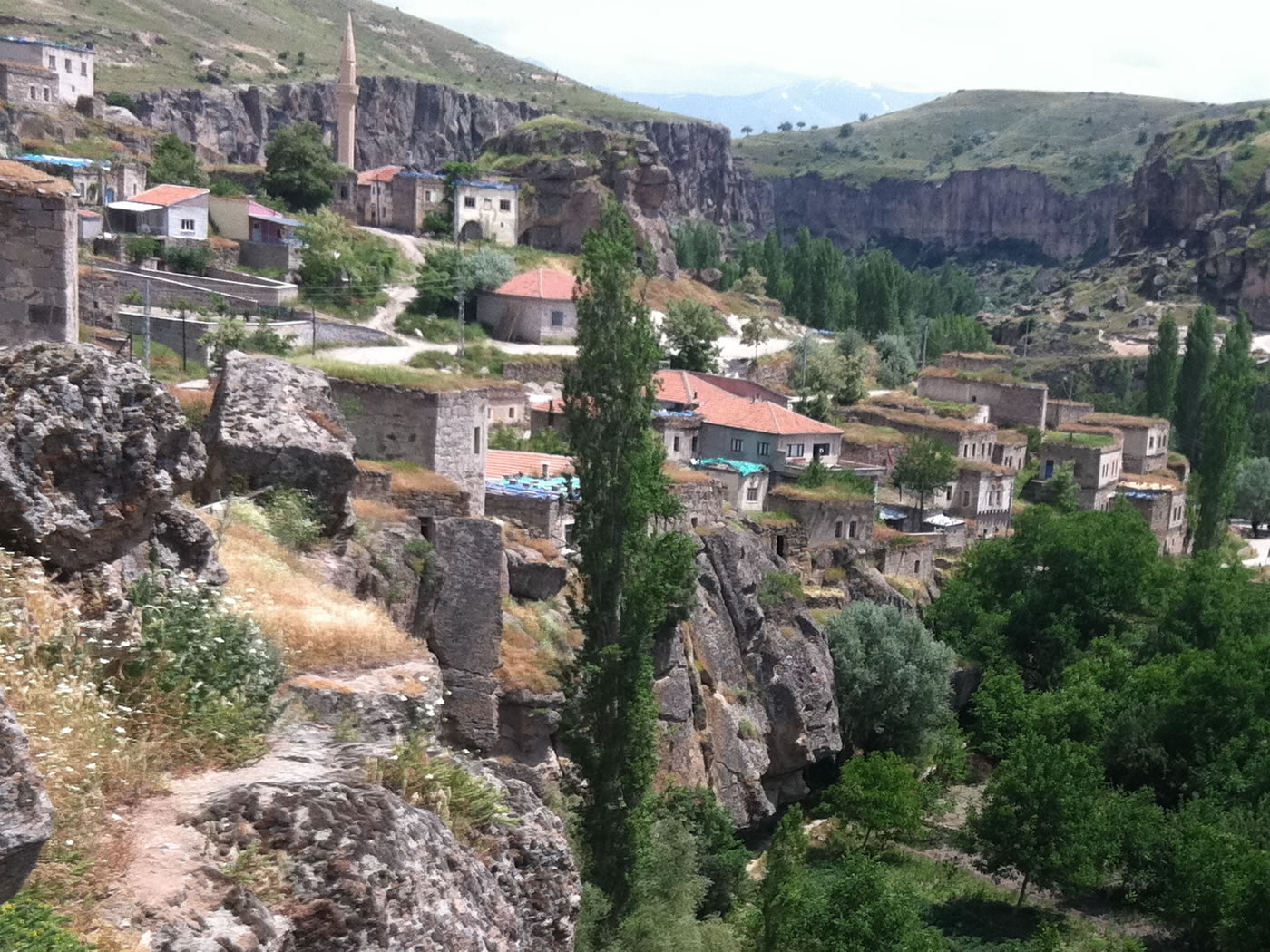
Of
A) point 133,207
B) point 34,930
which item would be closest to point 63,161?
point 133,207

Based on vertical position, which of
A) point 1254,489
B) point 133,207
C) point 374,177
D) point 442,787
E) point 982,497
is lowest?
point 1254,489

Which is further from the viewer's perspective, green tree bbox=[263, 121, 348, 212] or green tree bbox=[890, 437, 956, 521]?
green tree bbox=[263, 121, 348, 212]

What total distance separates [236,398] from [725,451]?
99.2 feet

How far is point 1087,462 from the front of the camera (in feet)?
186

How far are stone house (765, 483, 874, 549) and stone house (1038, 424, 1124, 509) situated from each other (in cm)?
1797

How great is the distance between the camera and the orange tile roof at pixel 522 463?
29.5 meters

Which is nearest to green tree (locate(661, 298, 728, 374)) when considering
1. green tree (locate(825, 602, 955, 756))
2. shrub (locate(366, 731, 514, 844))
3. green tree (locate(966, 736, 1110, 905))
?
green tree (locate(825, 602, 955, 756))

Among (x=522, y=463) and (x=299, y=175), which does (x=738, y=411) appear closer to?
(x=522, y=463)

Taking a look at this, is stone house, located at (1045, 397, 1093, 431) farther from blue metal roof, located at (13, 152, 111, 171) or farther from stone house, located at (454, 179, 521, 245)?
blue metal roof, located at (13, 152, 111, 171)

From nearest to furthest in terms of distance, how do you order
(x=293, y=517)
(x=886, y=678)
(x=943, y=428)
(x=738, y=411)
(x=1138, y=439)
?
(x=293, y=517)
(x=886, y=678)
(x=738, y=411)
(x=943, y=428)
(x=1138, y=439)

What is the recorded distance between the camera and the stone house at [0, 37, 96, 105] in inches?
2766

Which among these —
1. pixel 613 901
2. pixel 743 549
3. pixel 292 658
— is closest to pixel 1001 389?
pixel 743 549

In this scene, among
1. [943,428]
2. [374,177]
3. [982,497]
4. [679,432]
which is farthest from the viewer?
[374,177]

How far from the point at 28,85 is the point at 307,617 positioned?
6567 centimetres
